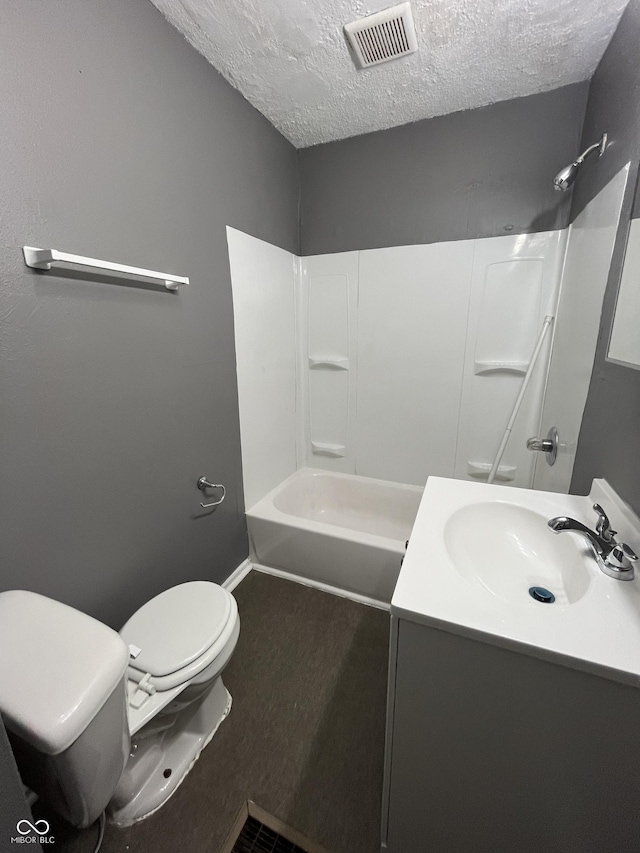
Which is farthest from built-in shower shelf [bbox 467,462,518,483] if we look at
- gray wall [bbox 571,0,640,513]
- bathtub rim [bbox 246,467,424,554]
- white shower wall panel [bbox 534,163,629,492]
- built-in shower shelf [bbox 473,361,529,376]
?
gray wall [bbox 571,0,640,513]

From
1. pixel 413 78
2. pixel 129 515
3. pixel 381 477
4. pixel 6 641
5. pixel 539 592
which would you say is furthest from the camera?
pixel 381 477

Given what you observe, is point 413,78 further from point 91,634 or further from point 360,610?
point 360,610

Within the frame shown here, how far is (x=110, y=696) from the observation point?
2.38 feet

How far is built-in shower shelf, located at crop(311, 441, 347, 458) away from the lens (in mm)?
2488

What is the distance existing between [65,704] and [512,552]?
1172 mm

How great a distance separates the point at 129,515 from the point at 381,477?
162 cm

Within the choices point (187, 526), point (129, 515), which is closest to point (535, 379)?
point (187, 526)

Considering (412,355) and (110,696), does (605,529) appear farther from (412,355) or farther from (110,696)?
(412,355)

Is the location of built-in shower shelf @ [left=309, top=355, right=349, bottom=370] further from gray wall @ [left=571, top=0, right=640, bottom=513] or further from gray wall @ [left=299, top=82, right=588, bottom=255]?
gray wall @ [left=571, top=0, right=640, bottom=513]

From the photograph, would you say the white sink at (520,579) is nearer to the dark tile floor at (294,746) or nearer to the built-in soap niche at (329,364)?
the dark tile floor at (294,746)

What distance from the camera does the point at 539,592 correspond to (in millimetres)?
917

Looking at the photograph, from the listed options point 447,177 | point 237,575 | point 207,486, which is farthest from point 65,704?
point 447,177

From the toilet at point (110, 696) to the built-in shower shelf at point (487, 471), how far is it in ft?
5.34

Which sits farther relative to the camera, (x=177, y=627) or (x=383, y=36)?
(x=383, y=36)
